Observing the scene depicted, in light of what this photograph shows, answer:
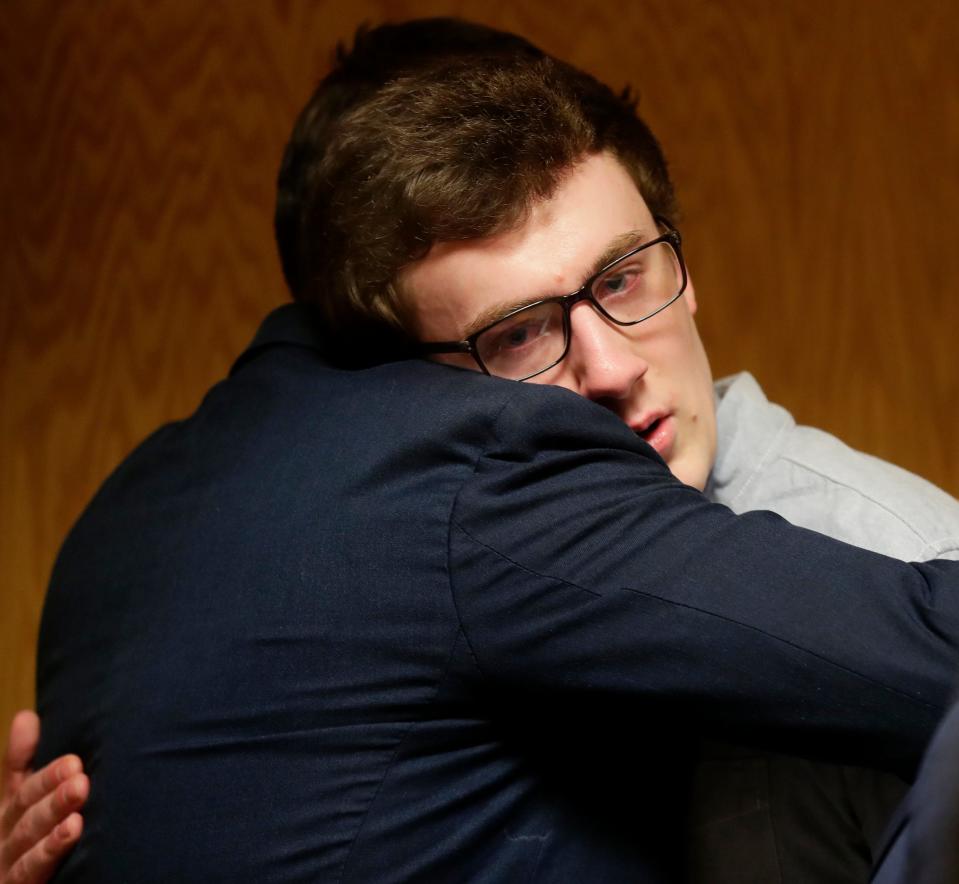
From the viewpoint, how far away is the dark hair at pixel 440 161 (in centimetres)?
110

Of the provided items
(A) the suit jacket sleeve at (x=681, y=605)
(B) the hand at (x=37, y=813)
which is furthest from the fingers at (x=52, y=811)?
(A) the suit jacket sleeve at (x=681, y=605)

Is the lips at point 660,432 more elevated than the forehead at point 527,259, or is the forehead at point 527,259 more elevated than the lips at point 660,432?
the forehead at point 527,259

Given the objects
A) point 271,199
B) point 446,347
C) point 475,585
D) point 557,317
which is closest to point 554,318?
point 557,317

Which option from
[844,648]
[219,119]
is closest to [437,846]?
[844,648]

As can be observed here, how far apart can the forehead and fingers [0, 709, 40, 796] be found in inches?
20.9

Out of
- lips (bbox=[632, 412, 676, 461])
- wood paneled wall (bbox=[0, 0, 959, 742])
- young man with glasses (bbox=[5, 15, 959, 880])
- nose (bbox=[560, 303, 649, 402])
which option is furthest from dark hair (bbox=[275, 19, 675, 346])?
wood paneled wall (bbox=[0, 0, 959, 742])

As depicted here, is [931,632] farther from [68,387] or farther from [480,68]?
[68,387]

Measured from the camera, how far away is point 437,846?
92 centimetres

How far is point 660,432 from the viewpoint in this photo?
1152 millimetres

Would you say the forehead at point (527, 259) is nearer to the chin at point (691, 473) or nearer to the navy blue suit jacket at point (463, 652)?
the navy blue suit jacket at point (463, 652)

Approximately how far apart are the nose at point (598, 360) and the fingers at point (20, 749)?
613 mm

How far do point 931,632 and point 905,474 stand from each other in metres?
0.38

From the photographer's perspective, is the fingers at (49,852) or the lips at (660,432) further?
the lips at (660,432)

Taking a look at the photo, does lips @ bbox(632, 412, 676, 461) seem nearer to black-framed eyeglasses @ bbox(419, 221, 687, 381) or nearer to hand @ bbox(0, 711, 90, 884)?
black-framed eyeglasses @ bbox(419, 221, 687, 381)
